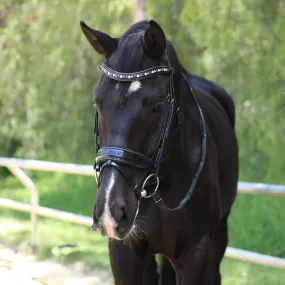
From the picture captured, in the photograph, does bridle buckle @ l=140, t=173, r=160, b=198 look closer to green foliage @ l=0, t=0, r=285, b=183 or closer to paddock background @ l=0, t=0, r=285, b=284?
paddock background @ l=0, t=0, r=285, b=284

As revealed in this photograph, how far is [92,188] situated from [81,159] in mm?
618

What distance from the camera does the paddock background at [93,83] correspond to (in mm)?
6387

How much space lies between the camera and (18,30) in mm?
9781

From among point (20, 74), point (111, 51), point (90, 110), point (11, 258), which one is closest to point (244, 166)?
point (90, 110)

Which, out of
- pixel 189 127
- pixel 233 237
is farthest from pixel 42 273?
pixel 189 127

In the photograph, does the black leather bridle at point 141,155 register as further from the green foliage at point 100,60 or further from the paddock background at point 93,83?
the green foliage at point 100,60

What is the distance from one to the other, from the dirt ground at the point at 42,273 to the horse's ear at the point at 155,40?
2874 mm

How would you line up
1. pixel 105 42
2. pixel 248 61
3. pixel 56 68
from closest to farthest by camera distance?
pixel 105 42
pixel 248 61
pixel 56 68

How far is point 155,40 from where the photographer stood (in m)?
2.48

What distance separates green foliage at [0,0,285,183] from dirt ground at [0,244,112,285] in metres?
2.69

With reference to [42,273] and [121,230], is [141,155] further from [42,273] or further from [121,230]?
[42,273]

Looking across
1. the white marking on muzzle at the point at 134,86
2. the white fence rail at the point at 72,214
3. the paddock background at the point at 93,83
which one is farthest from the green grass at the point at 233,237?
the white marking on muzzle at the point at 134,86

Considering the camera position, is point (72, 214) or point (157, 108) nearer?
point (157, 108)

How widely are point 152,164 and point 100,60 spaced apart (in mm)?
6975
